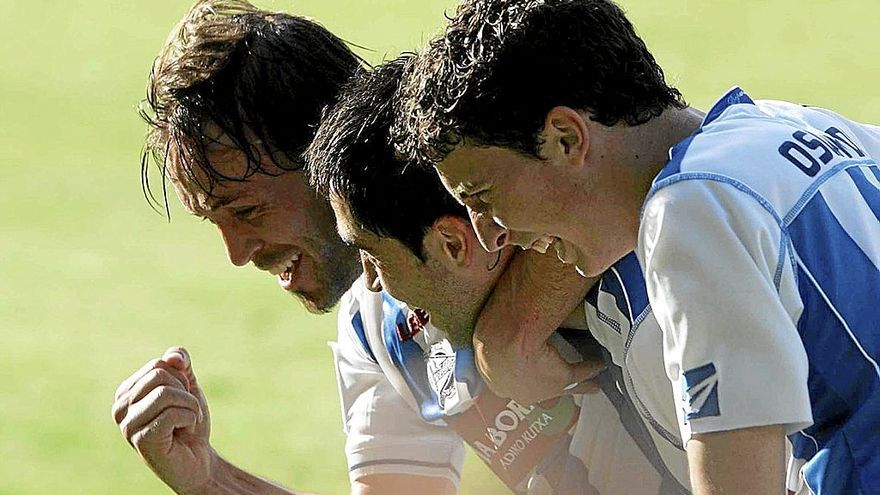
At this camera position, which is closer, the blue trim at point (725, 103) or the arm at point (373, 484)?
the blue trim at point (725, 103)

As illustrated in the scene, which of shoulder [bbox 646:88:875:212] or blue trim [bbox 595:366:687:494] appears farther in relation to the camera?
blue trim [bbox 595:366:687:494]

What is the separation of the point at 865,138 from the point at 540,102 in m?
0.60

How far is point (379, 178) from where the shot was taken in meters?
2.49

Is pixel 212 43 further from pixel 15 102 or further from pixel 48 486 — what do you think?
pixel 15 102

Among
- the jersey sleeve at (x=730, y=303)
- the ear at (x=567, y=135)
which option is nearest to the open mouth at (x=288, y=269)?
the ear at (x=567, y=135)

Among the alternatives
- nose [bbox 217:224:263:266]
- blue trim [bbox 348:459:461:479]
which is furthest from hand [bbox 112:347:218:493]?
blue trim [bbox 348:459:461:479]

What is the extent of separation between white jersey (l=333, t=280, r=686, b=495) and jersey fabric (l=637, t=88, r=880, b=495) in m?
0.71

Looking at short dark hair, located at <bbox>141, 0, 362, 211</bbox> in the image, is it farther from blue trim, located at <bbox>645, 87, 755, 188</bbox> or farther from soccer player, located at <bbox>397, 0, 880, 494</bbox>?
blue trim, located at <bbox>645, 87, 755, 188</bbox>

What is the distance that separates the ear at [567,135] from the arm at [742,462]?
412 mm

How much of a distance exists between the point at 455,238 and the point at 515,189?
43cm

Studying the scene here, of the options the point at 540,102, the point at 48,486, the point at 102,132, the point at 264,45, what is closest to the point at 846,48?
the point at 102,132

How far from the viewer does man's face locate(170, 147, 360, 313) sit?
2.99 meters

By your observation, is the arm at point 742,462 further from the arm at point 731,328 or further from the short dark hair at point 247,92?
the short dark hair at point 247,92

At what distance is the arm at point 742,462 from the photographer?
76.0 inches
